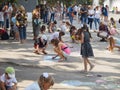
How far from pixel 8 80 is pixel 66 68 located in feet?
17.1

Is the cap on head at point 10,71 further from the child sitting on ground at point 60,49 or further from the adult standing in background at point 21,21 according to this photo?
the adult standing in background at point 21,21

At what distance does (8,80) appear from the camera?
786 centimetres

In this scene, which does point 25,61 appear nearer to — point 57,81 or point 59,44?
point 59,44

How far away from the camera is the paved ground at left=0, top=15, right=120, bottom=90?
10.7 metres

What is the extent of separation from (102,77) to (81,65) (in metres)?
1.85

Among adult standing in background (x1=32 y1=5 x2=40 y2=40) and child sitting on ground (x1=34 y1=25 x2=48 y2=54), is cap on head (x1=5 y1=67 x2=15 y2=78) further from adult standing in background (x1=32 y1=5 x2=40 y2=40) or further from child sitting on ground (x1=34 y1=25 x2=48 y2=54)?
adult standing in background (x1=32 y1=5 x2=40 y2=40)

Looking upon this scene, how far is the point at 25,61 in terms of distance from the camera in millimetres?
13836

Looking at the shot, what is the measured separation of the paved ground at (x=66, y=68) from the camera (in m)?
10.7

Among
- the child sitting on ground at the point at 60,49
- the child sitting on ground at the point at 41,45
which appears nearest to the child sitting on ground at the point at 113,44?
the child sitting on ground at the point at 41,45

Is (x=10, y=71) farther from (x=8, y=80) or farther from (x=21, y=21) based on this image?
(x=21, y=21)

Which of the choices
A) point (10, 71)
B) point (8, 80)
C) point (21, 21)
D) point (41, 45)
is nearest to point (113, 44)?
point (41, 45)

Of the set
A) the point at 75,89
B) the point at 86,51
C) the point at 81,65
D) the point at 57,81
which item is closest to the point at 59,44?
the point at 81,65

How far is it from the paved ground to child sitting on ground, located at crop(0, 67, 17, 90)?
2.00 metres

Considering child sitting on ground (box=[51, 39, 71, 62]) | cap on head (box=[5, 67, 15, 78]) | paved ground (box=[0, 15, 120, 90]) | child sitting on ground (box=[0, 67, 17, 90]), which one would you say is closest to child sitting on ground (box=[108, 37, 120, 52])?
paved ground (box=[0, 15, 120, 90])
